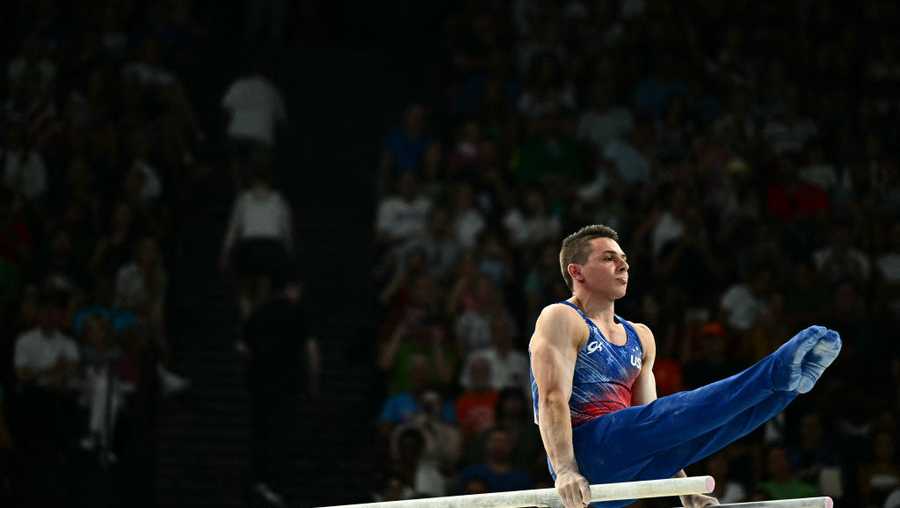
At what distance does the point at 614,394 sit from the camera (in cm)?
585

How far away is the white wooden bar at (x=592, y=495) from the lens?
4961 mm

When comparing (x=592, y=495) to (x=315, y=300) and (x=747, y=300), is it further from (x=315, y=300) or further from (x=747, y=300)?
(x=315, y=300)

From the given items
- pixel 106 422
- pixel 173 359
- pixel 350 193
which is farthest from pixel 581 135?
pixel 106 422

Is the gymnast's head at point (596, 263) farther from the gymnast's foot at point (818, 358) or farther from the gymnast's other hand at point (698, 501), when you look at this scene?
the gymnast's foot at point (818, 358)

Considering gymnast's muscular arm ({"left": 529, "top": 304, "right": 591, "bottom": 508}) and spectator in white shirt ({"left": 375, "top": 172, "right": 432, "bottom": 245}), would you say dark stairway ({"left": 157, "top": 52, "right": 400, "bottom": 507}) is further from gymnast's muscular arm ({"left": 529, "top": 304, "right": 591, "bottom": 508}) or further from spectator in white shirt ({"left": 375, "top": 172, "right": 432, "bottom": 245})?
gymnast's muscular arm ({"left": 529, "top": 304, "right": 591, "bottom": 508})

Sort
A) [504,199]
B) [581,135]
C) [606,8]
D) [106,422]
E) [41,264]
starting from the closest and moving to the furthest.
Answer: [106,422] < [41,264] < [504,199] < [581,135] < [606,8]

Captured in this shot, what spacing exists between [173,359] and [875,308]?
536cm

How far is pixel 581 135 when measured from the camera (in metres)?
12.9

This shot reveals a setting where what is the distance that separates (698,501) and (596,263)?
3.42ft

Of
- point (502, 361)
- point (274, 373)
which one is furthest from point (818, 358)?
point (274, 373)

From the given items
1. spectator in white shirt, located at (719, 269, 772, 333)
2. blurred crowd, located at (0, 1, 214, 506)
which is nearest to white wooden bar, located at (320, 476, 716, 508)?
blurred crowd, located at (0, 1, 214, 506)

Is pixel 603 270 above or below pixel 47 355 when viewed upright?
below

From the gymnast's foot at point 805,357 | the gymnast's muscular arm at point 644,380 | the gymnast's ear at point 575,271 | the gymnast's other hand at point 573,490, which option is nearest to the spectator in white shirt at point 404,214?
the gymnast's muscular arm at point 644,380

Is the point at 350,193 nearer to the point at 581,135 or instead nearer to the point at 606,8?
the point at 581,135
